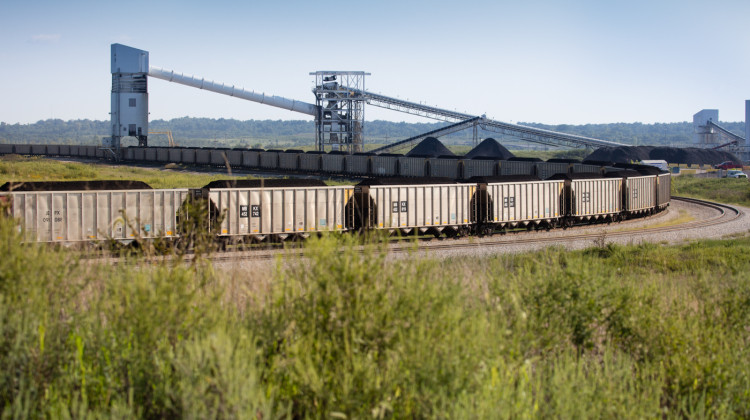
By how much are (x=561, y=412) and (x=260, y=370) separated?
10.9 feet

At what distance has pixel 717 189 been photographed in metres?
62.5

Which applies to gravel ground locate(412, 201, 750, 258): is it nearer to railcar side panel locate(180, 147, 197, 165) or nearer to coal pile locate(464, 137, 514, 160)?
coal pile locate(464, 137, 514, 160)

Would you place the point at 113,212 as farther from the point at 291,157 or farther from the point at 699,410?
the point at 291,157

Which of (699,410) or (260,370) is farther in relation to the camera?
(699,410)

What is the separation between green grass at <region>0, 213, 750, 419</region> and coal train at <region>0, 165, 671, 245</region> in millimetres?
8267

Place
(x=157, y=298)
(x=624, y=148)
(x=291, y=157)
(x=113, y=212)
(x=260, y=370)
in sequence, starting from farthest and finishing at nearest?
1. (x=624, y=148)
2. (x=291, y=157)
3. (x=113, y=212)
4. (x=157, y=298)
5. (x=260, y=370)

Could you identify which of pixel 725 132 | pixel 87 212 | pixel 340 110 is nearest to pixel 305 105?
pixel 340 110

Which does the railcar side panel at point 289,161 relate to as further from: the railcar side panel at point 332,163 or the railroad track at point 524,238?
the railroad track at point 524,238

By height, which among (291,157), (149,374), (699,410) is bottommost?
(699,410)

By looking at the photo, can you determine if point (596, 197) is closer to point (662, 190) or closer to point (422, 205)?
point (662, 190)

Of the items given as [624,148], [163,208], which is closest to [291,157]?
[163,208]

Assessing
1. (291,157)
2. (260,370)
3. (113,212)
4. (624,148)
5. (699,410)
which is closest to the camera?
(260,370)

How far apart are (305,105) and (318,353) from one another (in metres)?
87.9

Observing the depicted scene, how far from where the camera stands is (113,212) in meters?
22.6
